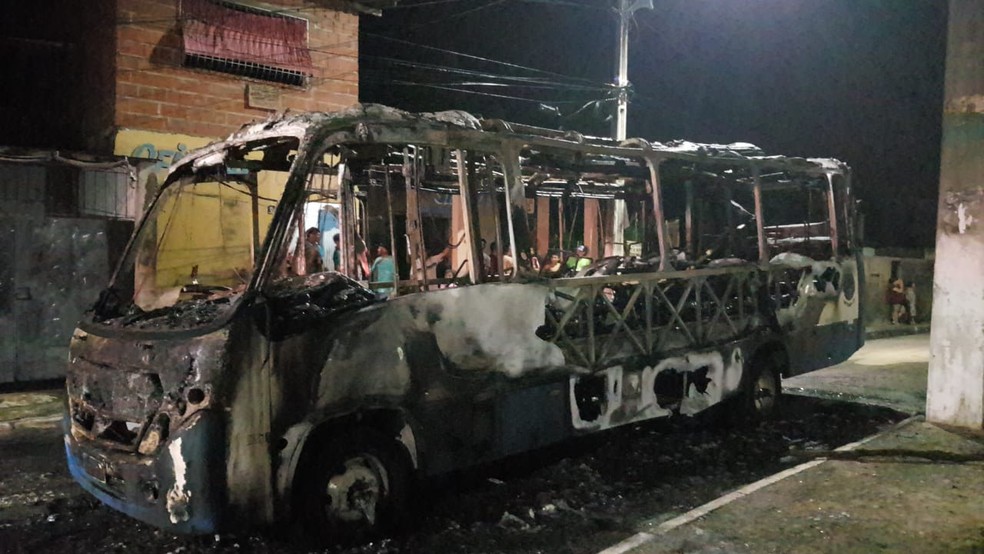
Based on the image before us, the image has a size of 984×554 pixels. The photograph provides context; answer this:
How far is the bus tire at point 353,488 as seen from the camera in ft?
13.7

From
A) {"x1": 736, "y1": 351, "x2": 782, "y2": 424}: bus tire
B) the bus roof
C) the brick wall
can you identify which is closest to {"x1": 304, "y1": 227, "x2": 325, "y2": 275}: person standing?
the bus roof

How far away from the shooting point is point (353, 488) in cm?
437

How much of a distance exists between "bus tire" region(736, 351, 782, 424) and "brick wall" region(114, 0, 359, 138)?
7442mm

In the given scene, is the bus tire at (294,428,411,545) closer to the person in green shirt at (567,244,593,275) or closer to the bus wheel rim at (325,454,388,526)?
the bus wheel rim at (325,454,388,526)

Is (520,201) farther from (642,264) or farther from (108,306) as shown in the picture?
(108,306)

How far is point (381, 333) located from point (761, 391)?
5.08 metres

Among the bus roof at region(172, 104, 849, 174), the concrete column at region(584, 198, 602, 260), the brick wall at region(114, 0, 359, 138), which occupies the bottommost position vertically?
the concrete column at region(584, 198, 602, 260)

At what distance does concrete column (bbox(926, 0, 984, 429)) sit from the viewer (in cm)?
654

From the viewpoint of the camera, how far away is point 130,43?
34.0 ft

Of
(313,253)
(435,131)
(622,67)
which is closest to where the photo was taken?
(435,131)

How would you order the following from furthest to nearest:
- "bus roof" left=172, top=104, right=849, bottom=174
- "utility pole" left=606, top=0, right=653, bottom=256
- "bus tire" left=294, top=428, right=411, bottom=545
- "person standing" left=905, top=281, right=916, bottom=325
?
1. "person standing" left=905, top=281, right=916, bottom=325
2. "utility pole" left=606, top=0, right=653, bottom=256
3. "bus roof" left=172, top=104, right=849, bottom=174
4. "bus tire" left=294, top=428, right=411, bottom=545

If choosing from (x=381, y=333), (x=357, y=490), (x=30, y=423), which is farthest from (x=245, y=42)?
(x=357, y=490)

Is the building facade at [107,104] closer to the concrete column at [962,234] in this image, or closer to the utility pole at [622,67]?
the utility pole at [622,67]

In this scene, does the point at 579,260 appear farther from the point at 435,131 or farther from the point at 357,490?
the point at 357,490
